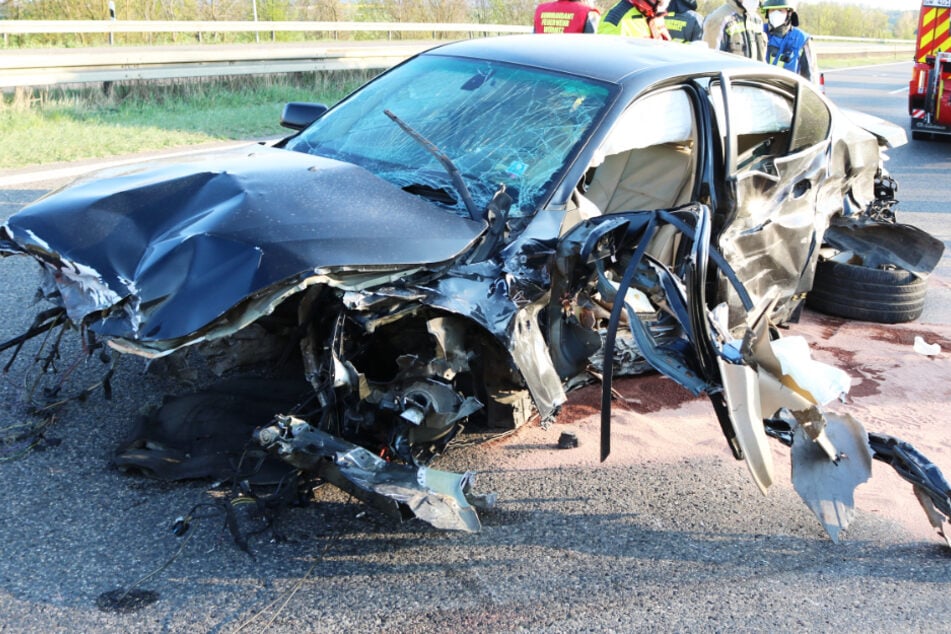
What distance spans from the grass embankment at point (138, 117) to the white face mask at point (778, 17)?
5751mm

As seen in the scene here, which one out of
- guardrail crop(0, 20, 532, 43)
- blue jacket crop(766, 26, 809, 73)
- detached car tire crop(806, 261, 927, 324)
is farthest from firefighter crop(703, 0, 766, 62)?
guardrail crop(0, 20, 532, 43)

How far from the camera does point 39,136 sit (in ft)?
32.2

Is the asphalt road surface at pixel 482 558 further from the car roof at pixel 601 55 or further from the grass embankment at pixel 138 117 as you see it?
the grass embankment at pixel 138 117

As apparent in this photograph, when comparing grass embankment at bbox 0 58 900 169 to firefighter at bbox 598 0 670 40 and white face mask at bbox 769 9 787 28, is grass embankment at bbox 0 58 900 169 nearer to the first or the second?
firefighter at bbox 598 0 670 40

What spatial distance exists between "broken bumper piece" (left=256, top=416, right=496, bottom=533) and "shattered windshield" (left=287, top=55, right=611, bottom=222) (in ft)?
3.49

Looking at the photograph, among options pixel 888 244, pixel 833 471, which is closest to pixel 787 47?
pixel 888 244

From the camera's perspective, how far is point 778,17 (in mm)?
8492

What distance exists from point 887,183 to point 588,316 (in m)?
3.34

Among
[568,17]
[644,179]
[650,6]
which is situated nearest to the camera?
[644,179]

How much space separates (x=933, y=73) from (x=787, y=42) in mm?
5075

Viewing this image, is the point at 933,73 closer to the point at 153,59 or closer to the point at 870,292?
the point at 870,292

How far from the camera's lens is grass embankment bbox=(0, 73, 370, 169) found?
370 inches

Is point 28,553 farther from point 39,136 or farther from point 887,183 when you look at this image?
point 39,136

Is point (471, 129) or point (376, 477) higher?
point (471, 129)
